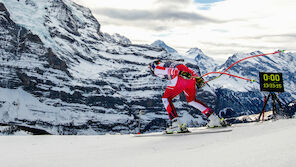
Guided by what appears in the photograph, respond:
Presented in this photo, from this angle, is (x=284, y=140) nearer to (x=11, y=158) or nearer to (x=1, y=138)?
(x=11, y=158)

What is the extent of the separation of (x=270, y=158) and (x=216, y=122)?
10.1 m

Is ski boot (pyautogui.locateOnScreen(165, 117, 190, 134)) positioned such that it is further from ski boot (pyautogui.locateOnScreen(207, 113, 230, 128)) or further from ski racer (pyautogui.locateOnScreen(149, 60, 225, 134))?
ski boot (pyautogui.locateOnScreen(207, 113, 230, 128))

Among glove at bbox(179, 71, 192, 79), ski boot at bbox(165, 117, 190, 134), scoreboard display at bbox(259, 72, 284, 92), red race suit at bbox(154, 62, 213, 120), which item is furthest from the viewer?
scoreboard display at bbox(259, 72, 284, 92)

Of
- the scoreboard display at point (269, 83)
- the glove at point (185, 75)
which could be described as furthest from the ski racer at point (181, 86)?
the scoreboard display at point (269, 83)

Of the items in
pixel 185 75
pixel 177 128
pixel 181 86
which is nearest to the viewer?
pixel 177 128

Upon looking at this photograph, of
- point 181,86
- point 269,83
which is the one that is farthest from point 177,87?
point 269,83

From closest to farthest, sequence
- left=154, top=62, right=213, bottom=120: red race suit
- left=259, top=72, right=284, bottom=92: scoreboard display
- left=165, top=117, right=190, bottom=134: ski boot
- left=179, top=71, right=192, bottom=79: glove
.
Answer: left=165, top=117, right=190, bottom=134: ski boot → left=179, top=71, right=192, bottom=79: glove → left=154, top=62, right=213, bottom=120: red race suit → left=259, top=72, right=284, bottom=92: scoreboard display

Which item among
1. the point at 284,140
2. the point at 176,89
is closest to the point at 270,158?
the point at 284,140

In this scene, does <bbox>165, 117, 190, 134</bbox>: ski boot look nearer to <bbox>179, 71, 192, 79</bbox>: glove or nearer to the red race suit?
the red race suit

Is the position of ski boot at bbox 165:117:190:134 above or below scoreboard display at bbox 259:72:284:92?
below

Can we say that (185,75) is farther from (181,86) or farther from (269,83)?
(269,83)

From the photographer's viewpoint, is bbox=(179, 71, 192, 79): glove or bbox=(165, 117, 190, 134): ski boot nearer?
bbox=(165, 117, 190, 134): ski boot

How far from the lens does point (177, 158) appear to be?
6766 mm

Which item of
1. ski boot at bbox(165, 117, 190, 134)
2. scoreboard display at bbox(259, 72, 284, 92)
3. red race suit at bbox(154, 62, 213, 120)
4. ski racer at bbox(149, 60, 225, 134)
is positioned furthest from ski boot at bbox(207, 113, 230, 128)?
scoreboard display at bbox(259, 72, 284, 92)
